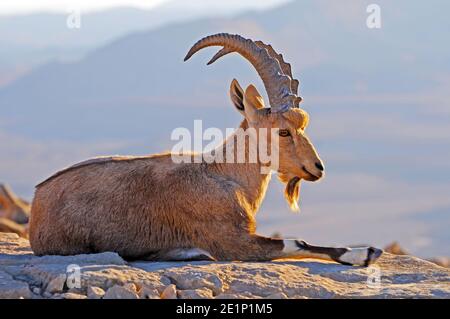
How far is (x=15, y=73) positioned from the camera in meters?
192

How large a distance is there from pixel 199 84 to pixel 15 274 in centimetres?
12429

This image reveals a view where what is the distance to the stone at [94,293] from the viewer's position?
30.5 ft

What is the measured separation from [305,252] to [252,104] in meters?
1.54

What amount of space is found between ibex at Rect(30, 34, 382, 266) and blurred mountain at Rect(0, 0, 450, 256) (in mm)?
53079

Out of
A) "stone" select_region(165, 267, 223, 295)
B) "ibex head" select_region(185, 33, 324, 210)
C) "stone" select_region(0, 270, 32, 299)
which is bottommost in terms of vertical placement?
"stone" select_region(0, 270, 32, 299)

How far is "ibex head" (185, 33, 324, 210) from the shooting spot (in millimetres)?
11117

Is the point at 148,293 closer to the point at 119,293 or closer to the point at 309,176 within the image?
the point at 119,293

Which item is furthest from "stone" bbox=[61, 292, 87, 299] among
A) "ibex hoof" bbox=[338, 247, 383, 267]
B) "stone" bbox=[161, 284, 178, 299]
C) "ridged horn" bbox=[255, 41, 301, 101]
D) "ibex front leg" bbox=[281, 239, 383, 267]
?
"ridged horn" bbox=[255, 41, 301, 101]

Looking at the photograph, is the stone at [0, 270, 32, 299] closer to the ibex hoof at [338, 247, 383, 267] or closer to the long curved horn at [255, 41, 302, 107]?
the ibex hoof at [338, 247, 383, 267]

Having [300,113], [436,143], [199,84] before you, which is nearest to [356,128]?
[436,143]

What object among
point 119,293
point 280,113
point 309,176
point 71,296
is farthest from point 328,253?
point 71,296

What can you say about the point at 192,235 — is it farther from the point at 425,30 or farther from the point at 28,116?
the point at 425,30

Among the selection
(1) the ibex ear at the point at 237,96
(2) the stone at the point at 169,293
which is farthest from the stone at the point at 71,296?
(1) the ibex ear at the point at 237,96

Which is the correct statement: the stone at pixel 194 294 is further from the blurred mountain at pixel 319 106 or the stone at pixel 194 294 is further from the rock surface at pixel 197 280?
the blurred mountain at pixel 319 106
